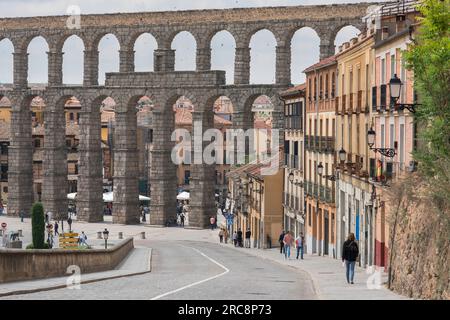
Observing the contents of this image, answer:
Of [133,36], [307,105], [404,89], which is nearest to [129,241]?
[307,105]

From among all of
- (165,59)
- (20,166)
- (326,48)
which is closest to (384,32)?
(326,48)

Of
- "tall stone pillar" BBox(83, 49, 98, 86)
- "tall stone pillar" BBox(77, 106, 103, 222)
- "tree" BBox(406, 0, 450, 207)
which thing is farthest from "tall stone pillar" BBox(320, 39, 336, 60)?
"tree" BBox(406, 0, 450, 207)

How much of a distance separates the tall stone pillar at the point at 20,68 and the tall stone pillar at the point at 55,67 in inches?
138

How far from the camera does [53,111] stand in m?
121

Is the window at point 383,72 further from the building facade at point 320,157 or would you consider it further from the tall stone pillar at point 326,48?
the tall stone pillar at point 326,48

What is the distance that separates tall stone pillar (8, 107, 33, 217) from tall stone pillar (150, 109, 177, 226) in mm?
16734

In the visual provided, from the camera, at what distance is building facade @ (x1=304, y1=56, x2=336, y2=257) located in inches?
2537

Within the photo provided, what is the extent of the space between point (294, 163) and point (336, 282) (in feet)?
133

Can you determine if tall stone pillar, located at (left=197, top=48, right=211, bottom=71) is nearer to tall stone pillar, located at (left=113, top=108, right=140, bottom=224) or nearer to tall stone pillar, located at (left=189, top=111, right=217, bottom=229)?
tall stone pillar, located at (left=189, top=111, right=217, bottom=229)

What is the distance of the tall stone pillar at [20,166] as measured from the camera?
12244cm

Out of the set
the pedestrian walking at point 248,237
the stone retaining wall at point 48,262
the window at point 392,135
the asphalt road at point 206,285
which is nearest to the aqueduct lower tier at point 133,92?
the pedestrian walking at point 248,237

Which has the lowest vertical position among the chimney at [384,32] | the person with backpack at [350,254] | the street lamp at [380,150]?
the person with backpack at [350,254]

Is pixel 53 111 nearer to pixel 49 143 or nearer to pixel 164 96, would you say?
pixel 49 143

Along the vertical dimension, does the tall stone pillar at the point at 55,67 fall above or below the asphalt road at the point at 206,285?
above
